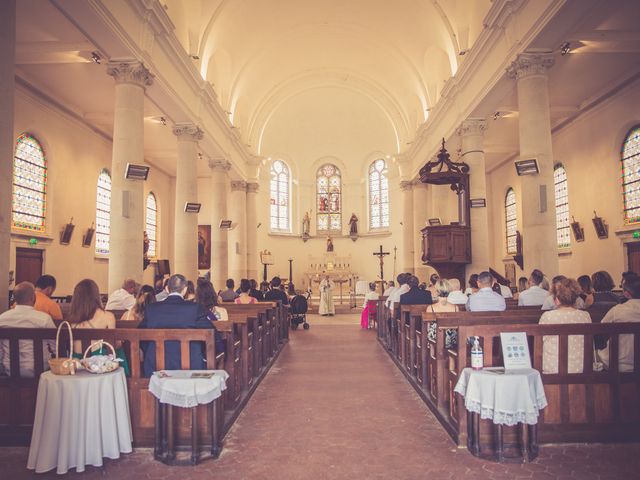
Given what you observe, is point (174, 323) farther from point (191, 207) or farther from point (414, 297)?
point (191, 207)

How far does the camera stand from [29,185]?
519 inches

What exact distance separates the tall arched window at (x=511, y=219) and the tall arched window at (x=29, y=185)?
18.1 m

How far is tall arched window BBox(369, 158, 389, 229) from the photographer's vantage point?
27.3m

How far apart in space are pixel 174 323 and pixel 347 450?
1.95 m

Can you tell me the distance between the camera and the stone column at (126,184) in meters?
9.32

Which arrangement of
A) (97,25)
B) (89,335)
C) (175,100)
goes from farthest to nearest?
(175,100)
(97,25)
(89,335)

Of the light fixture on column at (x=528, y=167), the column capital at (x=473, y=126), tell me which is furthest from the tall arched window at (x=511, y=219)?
the light fixture on column at (x=528, y=167)

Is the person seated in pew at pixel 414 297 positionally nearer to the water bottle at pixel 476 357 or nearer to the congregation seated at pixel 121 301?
the water bottle at pixel 476 357

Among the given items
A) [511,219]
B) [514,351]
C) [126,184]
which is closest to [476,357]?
[514,351]

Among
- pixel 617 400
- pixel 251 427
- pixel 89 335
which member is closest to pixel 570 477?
pixel 617 400

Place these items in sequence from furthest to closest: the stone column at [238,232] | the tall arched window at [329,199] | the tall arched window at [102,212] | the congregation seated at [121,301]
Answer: the tall arched window at [329,199]
the stone column at [238,232]
the tall arched window at [102,212]
the congregation seated at [121,301]

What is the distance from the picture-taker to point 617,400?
433 cm

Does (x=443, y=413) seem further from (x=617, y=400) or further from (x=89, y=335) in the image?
(x=89, y=335)

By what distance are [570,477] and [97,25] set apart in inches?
367
